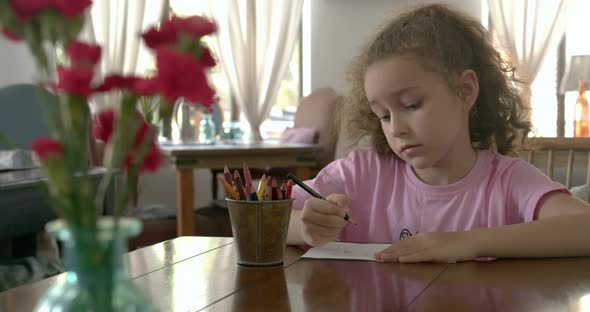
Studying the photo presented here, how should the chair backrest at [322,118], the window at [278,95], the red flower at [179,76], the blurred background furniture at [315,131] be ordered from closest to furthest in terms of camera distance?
1. the red flower at [179,76]
2. the blurred background furniture at [315,131]
3. the chair backrest at [322,118]
4. the window at [278,95]

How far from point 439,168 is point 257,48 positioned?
4414mm

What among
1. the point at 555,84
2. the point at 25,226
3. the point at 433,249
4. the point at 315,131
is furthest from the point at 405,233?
the point at 555,84

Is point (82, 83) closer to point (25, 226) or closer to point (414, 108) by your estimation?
point (414, 108)

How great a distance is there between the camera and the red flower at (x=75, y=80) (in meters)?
0.40

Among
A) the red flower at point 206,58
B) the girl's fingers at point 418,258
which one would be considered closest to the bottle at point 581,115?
→ the girl's fingers at point 418,258

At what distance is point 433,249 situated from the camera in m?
1.09

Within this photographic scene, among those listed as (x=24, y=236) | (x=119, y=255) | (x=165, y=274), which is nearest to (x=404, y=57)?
(x=165, y=274)

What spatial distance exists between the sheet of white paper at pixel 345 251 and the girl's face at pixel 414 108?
188 millimetres

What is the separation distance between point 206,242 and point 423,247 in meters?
0.40

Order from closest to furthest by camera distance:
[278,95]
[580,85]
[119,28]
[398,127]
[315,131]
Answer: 1. [398,127]
2. [580,85]
3. [315,131]
4. [119,28]
5. [278,95]

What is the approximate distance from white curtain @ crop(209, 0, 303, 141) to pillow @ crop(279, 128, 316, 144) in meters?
0.89

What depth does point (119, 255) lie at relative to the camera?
461 mm

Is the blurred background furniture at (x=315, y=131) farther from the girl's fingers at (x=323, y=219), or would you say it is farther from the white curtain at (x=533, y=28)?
the girl's fingers at (x=323, y=219)

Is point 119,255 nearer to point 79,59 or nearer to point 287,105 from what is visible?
point 79,59
